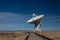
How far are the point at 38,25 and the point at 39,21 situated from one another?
3.47 metres

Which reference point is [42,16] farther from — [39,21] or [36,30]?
[36,30]

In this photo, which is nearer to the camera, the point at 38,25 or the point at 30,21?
the point at 30,21

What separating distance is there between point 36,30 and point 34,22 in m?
6.43

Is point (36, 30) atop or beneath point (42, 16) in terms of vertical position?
beneath

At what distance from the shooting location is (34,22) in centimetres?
9612

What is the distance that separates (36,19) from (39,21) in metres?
3.53

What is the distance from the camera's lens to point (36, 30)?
99.6 meters

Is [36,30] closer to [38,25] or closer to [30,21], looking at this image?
[38,25]

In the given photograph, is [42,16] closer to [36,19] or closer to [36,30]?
[36,19]

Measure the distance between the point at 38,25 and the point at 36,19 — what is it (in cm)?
639

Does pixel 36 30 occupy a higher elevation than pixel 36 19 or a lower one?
lower

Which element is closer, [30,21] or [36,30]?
[30,21]

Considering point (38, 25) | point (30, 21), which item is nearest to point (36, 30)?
point (38, 25)

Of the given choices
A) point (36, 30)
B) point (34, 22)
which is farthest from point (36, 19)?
point (36, 30)
